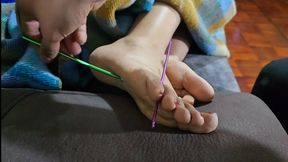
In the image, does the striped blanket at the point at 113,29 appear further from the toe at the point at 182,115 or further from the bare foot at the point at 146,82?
the toe at the point at 182,115

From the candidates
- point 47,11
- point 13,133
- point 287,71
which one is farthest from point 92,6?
point 287,71

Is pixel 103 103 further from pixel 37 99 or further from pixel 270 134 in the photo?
pixel 270 134

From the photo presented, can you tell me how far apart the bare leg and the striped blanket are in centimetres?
3

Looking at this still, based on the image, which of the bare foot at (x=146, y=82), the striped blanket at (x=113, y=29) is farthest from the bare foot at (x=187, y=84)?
the striped blanket at (x=113, y=29)

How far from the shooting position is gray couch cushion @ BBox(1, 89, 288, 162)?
0.41 metres

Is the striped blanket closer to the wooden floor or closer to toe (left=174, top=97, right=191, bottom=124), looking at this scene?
the wooden floor

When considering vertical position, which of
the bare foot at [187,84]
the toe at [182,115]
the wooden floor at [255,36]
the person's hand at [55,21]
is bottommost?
the wooden floor at [255,36]

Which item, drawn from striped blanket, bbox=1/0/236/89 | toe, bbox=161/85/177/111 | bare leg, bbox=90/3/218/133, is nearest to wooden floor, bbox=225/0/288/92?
striped blanket, bbox=1/0/236/89

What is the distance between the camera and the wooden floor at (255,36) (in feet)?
2.16

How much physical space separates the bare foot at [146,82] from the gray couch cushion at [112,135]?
13 millimetres

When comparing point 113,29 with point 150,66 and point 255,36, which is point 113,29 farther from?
point 255,36

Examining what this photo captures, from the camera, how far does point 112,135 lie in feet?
1.43

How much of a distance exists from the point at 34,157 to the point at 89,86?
20 centimetres

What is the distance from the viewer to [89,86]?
0.58 metres
